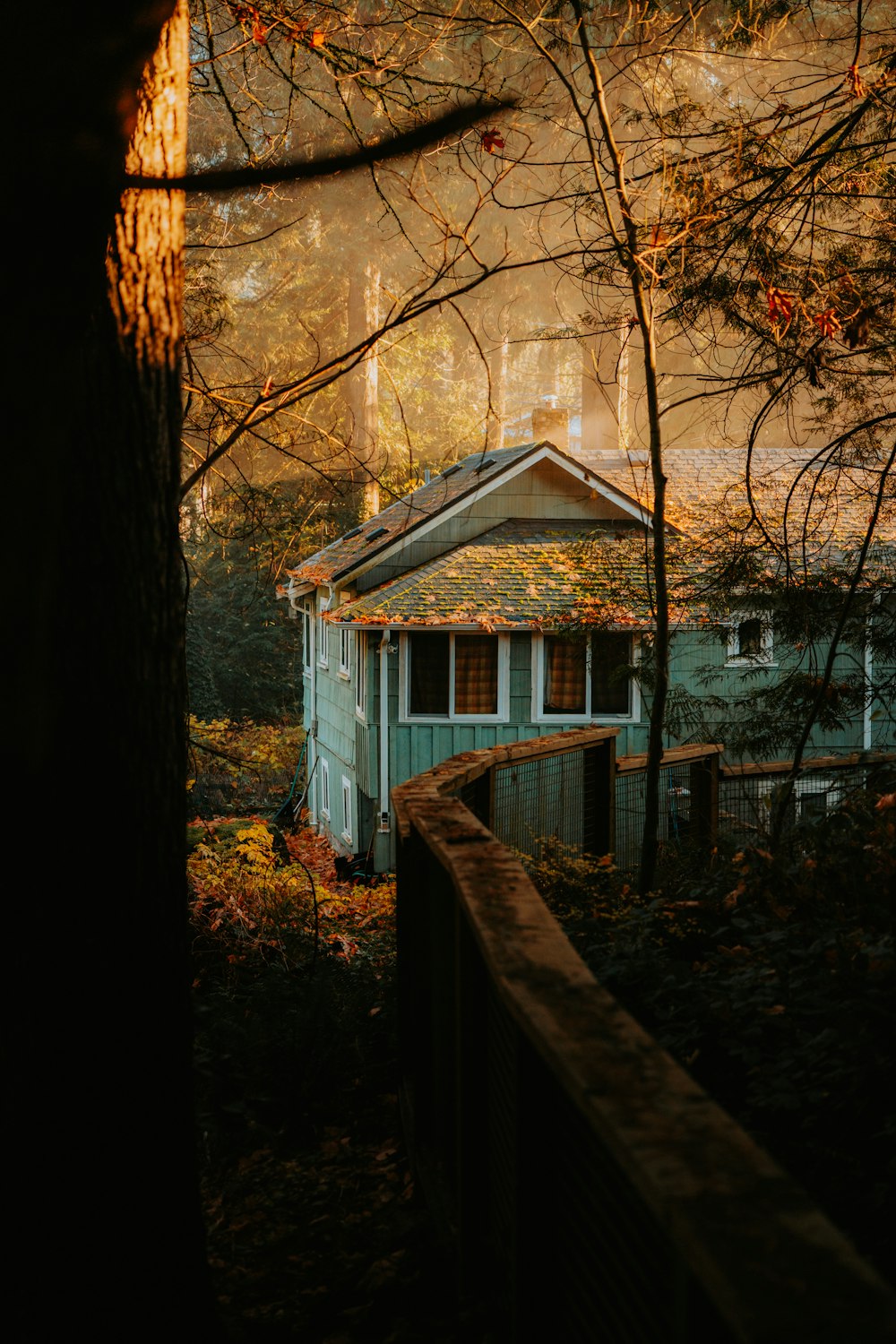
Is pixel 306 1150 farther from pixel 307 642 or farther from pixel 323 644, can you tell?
pixel 307 642

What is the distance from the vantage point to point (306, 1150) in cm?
446

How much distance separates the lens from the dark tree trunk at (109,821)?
7.70ft

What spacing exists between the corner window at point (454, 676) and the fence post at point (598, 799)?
10.8 m

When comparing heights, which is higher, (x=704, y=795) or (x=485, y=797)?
(x=485, y=797)

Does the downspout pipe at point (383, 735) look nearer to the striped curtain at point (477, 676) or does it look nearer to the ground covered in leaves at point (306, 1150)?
the striped curtain at point (477, 676)

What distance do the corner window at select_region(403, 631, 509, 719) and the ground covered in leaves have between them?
36.2 feet

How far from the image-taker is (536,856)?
7.07m

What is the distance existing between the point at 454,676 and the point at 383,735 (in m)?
1.63

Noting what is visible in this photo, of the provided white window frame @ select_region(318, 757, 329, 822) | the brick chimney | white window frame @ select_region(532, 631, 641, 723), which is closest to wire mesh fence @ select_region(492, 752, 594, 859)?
white window frame @ select_region(532, 631, 641, 723)

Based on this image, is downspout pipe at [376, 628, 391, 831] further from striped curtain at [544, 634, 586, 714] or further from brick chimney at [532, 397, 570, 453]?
brick chimney at [532, 397, 570, 453]

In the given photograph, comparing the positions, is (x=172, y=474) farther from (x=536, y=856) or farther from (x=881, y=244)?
(x=881, y=244)

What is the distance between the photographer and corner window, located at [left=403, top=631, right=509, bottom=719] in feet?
62.7

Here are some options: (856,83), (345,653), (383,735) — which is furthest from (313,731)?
(856,83)

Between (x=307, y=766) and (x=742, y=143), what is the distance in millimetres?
22786
